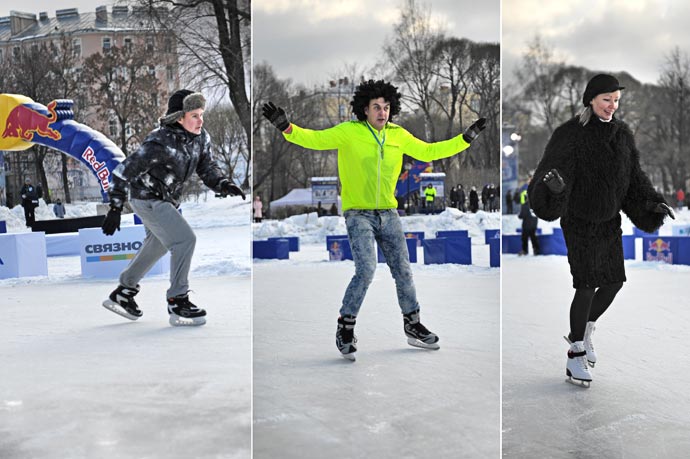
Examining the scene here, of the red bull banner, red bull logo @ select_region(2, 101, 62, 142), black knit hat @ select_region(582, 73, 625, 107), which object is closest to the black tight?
black knit hat @ select_region(582, 73, 625, 107)

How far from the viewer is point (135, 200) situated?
3227 mm

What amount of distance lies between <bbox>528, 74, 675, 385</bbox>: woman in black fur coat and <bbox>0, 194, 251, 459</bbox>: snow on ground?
3.26 ft

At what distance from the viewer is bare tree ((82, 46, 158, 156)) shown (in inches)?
257

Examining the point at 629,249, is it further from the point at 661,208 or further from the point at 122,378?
the point at 122,378

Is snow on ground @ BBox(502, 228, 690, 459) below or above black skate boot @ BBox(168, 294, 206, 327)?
below

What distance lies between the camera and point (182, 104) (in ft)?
10.7

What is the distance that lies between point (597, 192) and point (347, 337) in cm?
82

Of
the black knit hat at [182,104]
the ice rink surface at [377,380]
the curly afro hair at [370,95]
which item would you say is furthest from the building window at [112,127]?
the curly afro hair at [370,95]

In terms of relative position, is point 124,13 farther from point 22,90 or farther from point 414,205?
point 414,205

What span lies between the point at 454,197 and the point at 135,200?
132 cm

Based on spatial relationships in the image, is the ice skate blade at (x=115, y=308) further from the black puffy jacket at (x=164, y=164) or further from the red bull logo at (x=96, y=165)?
the red bull logo at (x=96, y=165)

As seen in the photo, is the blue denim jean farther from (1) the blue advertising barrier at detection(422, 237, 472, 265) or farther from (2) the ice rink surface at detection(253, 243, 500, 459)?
(1) the blue advertising barrier at detection(422, 237, 472, 265)

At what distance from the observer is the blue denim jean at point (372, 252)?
2240 millimetres

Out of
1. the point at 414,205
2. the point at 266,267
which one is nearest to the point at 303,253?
the point at 266,267
